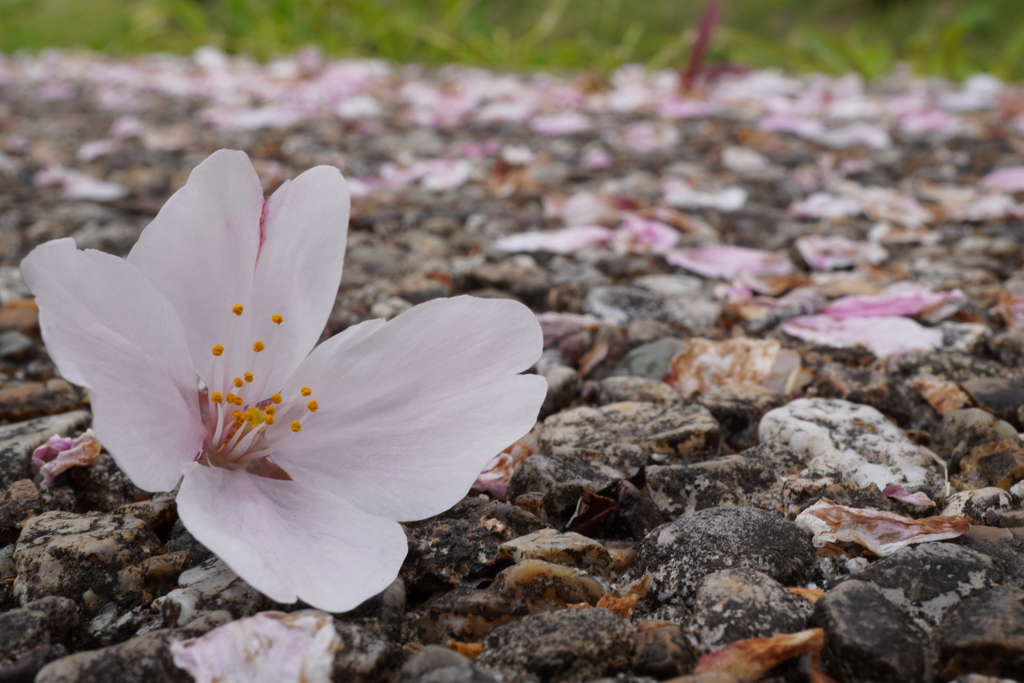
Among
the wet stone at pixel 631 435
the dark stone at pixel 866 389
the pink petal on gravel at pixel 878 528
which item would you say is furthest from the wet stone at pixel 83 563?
the dark stone at pixel 866 389

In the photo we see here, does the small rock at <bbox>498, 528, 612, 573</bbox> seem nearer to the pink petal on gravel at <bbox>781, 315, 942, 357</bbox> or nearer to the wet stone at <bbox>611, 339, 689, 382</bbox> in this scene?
the wet stone at <bbox>611, 339, 689, 382</bbox>

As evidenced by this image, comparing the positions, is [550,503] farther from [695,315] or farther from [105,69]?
[105,69]

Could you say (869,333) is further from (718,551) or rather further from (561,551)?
(561,551)

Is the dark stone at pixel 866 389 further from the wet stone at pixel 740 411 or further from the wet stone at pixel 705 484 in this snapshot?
the wet stone at pixel 705 484

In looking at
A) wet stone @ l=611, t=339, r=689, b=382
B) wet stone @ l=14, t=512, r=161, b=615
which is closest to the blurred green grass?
wet stone @ l=611, t=339, r=689, b=382

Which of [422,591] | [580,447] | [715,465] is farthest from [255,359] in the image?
[715,465]
